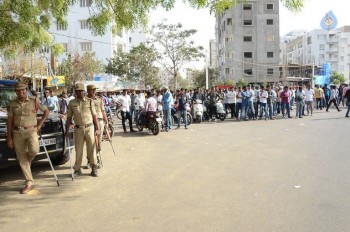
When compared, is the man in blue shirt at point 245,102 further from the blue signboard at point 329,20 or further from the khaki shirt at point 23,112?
the blue signboard at point 329,20

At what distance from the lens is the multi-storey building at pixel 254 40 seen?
55594 millimetres

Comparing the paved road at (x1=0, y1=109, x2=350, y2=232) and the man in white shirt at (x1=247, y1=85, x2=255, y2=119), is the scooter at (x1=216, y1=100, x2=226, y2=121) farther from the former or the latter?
the paved road at (x1=0, y1=109, x2=350, y2=232)

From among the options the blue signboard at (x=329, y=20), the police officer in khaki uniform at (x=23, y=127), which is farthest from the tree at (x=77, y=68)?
the police officer in khaki uniform at (x=23, y=127)

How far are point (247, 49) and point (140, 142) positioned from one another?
156 ft

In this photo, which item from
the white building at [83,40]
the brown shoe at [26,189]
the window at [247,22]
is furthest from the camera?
the window at [247,22]

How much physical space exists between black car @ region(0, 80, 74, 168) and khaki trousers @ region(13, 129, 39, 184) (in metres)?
0.42

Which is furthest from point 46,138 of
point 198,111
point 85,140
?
point 198,111

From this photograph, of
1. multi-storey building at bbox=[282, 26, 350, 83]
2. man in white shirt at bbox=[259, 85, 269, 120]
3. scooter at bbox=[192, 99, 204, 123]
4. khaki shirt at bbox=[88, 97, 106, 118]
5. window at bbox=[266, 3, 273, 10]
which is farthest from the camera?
multi-storey building at bbox=[282, 26, 350, 83]

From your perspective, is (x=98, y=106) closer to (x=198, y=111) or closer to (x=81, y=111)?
(x=81, y=111)

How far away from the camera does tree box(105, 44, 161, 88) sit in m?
42.0

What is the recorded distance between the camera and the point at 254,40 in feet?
184

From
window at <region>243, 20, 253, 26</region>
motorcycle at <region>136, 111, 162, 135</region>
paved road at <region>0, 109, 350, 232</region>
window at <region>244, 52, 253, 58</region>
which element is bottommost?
paved road at <region>0, 109, 350, 232</region>

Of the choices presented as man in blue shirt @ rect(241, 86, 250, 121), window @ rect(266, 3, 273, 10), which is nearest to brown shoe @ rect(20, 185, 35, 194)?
man in blue shirt @ rect(241, 86, 250, 121)

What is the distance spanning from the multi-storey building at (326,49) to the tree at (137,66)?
57.0 meters
